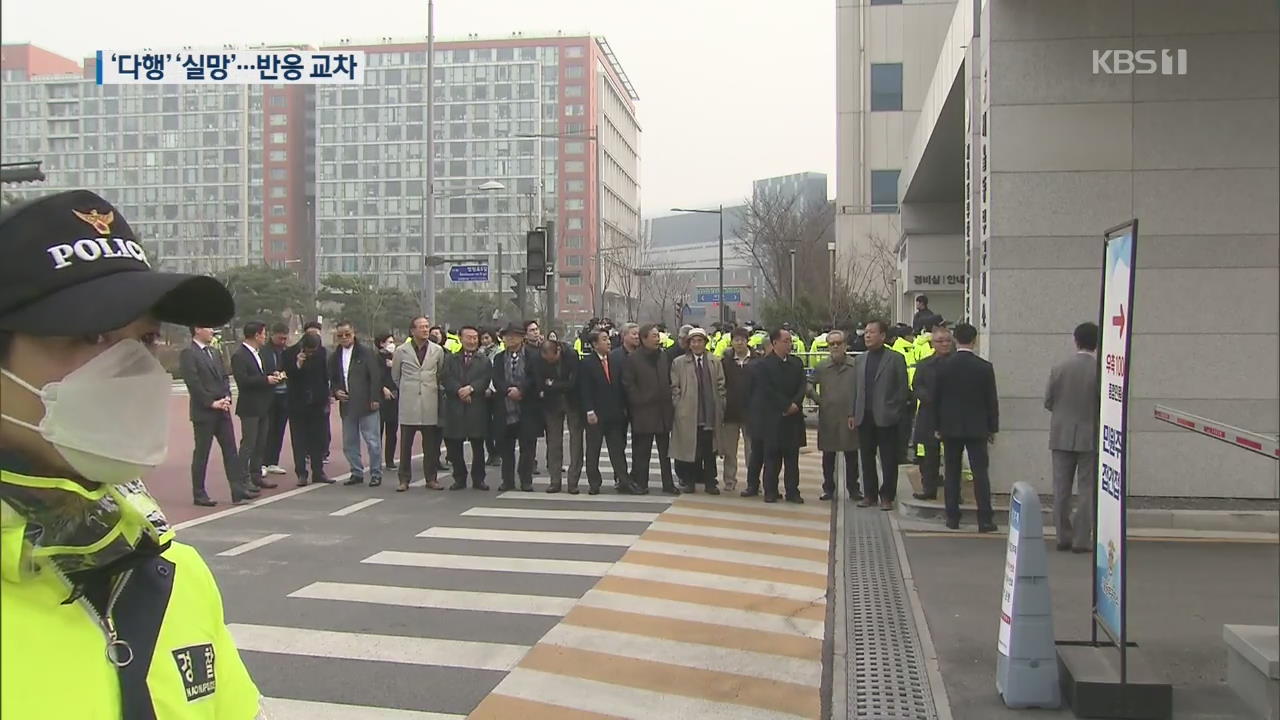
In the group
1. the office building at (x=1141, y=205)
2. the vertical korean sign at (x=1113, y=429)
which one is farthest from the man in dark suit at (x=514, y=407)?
the vertical korean sign at (x=1113, y=429)

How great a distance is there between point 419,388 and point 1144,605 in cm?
847

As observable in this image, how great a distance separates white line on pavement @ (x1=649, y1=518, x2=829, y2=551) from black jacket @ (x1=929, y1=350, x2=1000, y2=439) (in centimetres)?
165

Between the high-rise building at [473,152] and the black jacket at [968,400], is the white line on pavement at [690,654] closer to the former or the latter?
the black jacket at [968,400]

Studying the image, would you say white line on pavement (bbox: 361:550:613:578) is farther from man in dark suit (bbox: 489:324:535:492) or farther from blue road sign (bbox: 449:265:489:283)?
blue road sign (bbox: 449:265:489:283)

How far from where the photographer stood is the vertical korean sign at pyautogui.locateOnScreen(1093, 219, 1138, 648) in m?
4.98

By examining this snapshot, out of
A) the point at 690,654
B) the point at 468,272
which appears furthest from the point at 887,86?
the point at 690,654

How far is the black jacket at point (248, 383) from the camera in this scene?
1145 cm

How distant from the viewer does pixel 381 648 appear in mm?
6078

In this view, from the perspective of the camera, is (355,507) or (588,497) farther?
(588,497)

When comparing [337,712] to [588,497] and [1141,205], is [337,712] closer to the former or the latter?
[588,497]

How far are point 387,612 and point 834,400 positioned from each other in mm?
6070

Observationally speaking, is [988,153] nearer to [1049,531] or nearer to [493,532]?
[1049,531]

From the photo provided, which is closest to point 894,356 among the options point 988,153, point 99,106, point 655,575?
point 988,153

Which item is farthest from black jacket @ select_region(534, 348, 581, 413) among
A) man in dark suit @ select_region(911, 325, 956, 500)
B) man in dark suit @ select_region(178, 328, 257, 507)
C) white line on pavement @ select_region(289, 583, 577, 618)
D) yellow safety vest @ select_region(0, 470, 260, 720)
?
yellow safety vest @ select_region(0, 470, 260, 720)
